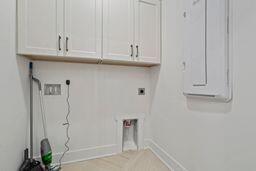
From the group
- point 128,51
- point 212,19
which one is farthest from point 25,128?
point 212,19

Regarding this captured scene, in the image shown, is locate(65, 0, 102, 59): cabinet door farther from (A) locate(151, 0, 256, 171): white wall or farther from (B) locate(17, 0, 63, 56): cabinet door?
(A) locate(151, 0, 256, 171): white wall

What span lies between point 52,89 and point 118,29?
4.04ft

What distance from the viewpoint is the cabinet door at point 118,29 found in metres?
1.80

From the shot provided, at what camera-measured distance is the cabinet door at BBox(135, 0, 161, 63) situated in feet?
6.47

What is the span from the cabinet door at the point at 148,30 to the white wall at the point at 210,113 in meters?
0.15

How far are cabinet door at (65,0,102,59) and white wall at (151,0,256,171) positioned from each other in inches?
38.3

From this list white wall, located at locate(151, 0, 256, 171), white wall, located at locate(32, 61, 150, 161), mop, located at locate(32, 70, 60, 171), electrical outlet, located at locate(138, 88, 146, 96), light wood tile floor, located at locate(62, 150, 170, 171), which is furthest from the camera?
electrical outlet, located at locate(138, 88, 146, 96)

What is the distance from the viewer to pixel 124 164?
1881mm

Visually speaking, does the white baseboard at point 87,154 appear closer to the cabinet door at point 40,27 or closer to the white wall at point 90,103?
the white wall at point 90,103

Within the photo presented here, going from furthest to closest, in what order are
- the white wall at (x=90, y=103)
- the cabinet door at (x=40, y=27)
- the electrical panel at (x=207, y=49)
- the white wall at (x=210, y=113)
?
the white wall at (x=90, y=103)
the cabinet door at (x=40, y=27)
the electrical panel at (x=207, y=49)
the white wall at (x=210, y=113)

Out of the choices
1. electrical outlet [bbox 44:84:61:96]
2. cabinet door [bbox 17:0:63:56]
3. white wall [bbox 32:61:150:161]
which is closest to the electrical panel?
white wall [bbox 32:61:150:161]

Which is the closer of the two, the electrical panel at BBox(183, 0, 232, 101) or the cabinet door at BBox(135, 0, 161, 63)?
the electrical panel at BBox(183, 0, 232, 101)

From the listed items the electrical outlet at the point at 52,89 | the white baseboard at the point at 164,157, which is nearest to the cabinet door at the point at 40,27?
the electrical outlet at the point at 52,89

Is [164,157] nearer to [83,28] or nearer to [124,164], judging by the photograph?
[124,164]
